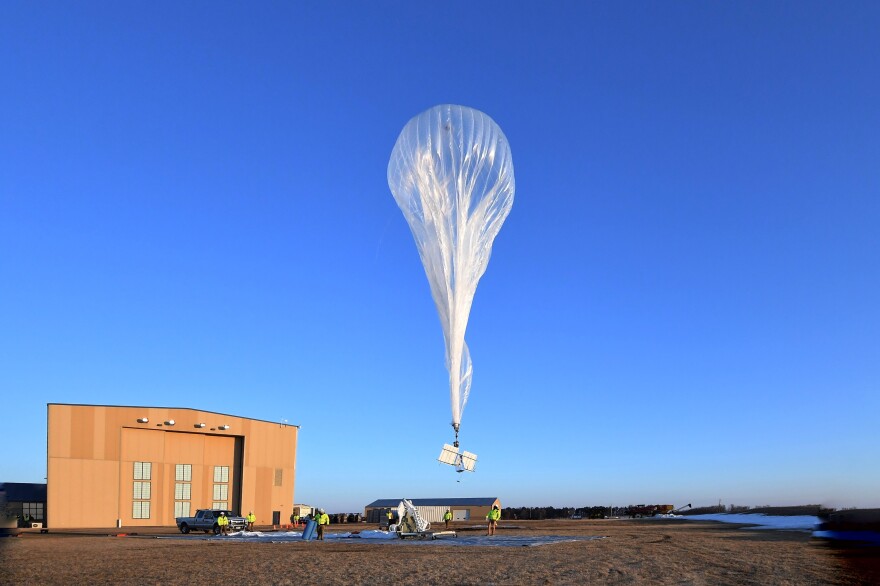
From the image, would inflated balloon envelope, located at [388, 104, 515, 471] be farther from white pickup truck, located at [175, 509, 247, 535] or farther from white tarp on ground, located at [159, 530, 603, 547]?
white pickup truck, located at [175, 509, 247, 535]

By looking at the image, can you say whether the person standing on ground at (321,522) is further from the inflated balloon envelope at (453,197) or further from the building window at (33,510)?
the building window at (33,510)

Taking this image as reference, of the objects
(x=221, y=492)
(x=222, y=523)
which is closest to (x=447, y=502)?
(x=221, y=492)

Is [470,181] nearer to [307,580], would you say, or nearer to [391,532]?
[307,580]

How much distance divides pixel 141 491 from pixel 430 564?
→ 36.5m

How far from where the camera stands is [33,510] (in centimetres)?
5897

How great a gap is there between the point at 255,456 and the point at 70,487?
13.4m

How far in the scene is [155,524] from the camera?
50.6m

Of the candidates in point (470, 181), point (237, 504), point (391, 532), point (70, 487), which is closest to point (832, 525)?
point (470, 181)

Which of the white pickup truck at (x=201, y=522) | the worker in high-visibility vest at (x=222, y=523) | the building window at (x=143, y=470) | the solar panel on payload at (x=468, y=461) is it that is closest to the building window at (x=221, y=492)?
the building window at (x=143, y=470)

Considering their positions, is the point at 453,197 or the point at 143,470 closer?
the point at 453,197

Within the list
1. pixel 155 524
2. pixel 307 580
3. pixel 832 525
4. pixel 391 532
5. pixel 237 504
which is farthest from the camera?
pixel 237 504

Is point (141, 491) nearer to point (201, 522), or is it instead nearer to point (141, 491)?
point (141, 491)

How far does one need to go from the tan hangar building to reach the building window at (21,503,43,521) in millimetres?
14141

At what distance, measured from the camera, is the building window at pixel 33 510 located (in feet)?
191
